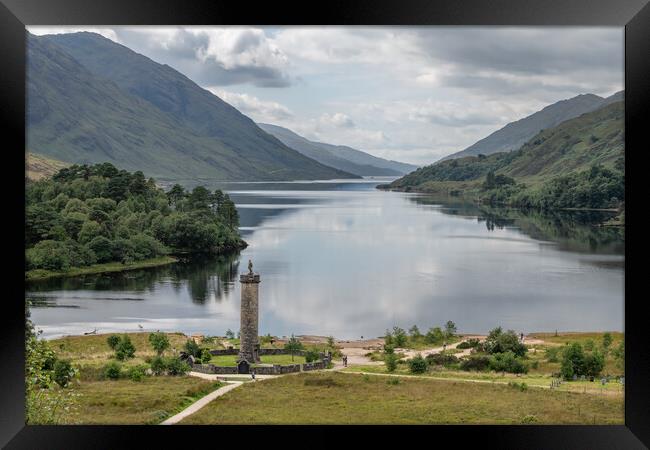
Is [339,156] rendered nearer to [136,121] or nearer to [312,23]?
[136,121]

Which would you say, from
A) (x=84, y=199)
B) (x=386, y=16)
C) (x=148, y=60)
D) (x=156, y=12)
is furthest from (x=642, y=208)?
(x=148, y=60)

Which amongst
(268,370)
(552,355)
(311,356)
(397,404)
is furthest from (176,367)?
(552,355)

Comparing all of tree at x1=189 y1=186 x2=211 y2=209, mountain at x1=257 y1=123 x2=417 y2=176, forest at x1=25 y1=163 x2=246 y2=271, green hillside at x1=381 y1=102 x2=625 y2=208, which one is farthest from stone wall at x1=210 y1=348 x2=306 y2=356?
mountain at x1=257 y1=123 x2=417 y2=176

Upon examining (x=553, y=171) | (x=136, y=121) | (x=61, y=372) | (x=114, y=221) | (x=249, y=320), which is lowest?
(x=61, y=372)

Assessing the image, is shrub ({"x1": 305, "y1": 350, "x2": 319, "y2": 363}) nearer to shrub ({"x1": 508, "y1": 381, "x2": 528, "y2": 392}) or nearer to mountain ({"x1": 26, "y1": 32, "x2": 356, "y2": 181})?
shrub ({"x1": 508, "y1": 381, "x2": 528, "y2": 392})

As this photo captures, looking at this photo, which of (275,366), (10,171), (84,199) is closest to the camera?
(10,171)

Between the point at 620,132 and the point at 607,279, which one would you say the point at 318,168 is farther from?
the point at 607,279
